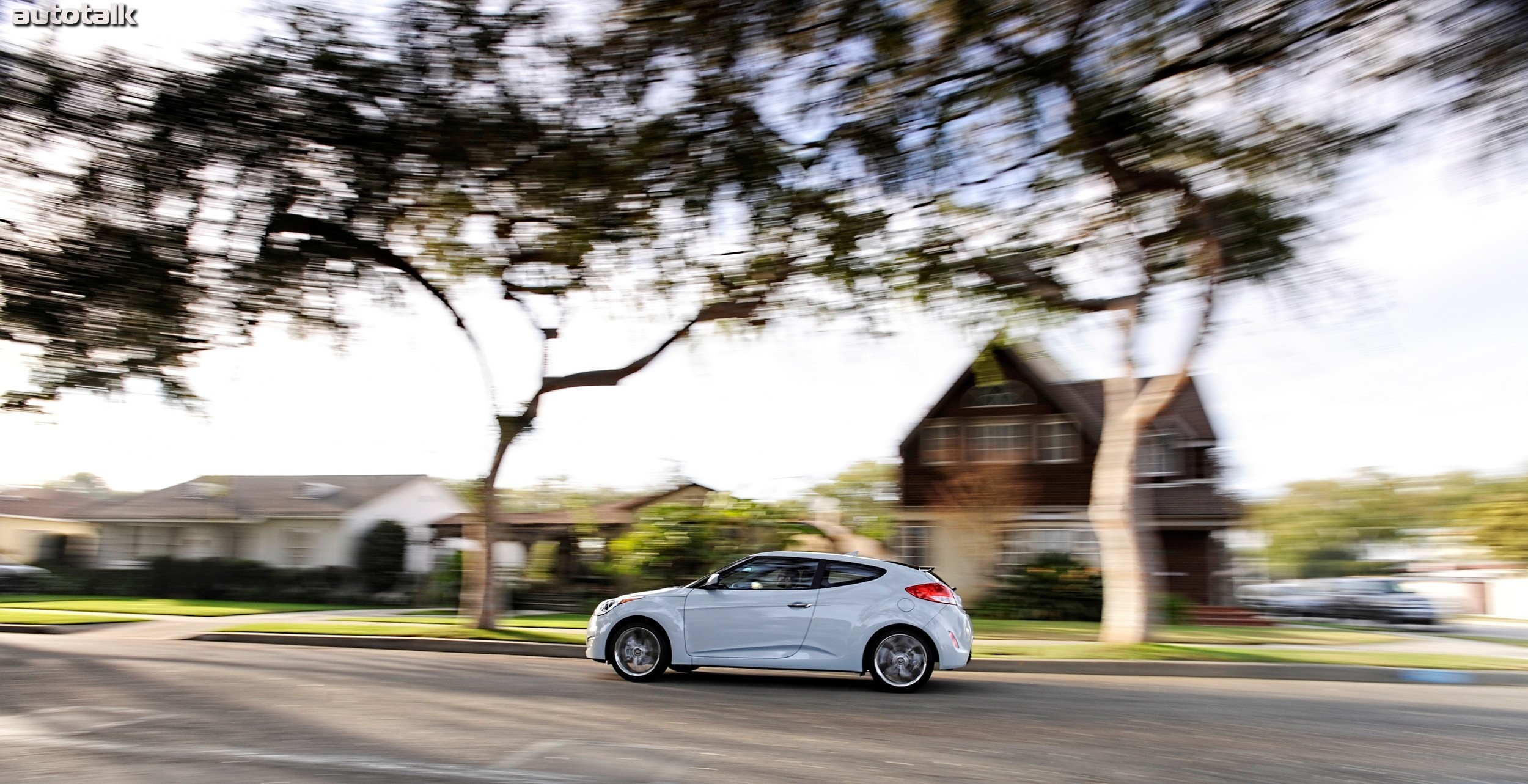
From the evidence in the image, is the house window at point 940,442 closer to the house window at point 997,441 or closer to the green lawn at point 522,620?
the house window at point 997,441

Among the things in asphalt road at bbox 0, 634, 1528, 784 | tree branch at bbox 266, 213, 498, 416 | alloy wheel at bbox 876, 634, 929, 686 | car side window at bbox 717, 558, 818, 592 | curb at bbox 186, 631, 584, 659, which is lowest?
curb at bbox 186, 631, 584, 659

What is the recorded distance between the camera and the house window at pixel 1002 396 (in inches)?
1192

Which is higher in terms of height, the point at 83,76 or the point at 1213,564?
the point at 83,76

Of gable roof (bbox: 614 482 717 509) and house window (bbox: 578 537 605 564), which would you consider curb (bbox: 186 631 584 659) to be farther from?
gable roof (bbox: 614 482 717 509)

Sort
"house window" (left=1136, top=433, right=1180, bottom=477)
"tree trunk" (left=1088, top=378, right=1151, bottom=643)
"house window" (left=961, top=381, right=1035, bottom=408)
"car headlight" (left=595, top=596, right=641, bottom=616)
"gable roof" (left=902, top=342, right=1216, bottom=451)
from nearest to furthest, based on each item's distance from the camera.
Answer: "car headlight" (left=595, top=596, right=641, bottom=616), "tree trunk" (left=1088, top=378, right=1151, bottom=643), "gable roof" (left=902, top=342, right=1216, bottom=451), "house window" (left=1136, top=433, right=1180, bottom=477), "house window" (left=961, top=381, right=1035, bottom=408)

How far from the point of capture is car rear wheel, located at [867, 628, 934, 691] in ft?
35.2

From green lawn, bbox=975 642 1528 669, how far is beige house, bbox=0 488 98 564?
3434 cm

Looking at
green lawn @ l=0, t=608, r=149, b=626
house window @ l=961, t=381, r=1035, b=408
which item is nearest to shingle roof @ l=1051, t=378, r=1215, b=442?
house window @ l=961, t=381, r=1035, b=408

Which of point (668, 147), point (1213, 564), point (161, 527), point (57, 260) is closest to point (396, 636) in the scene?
point (57, 260)

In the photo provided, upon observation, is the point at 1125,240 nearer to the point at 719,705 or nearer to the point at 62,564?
the point at 719,705

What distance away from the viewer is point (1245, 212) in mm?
4004

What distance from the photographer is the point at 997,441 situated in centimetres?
3038

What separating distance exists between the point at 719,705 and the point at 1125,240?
643 cm

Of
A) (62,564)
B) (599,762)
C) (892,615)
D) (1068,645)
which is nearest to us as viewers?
(599,762)
